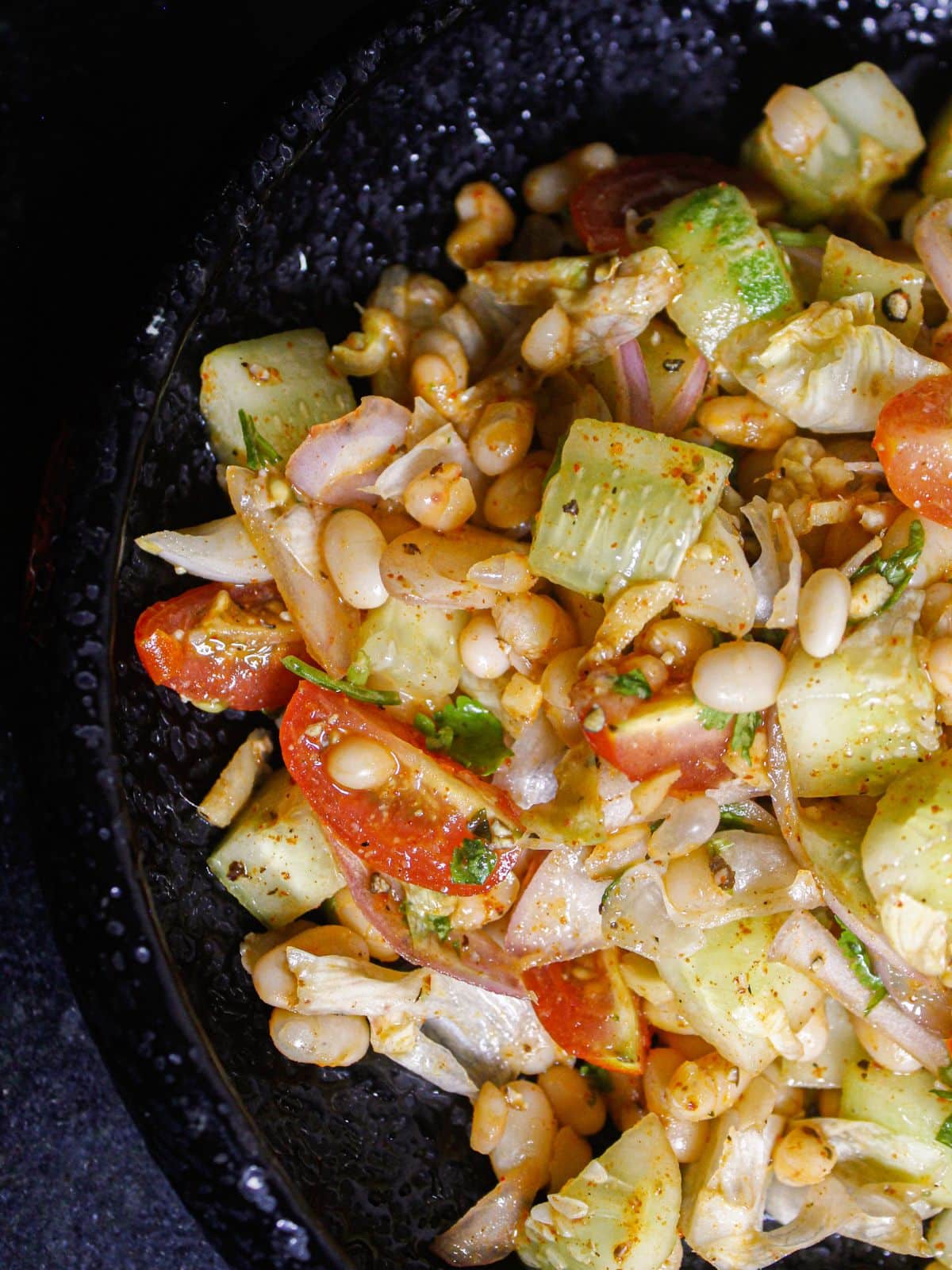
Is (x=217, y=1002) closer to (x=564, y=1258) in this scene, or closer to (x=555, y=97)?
(x=564, y=1258)

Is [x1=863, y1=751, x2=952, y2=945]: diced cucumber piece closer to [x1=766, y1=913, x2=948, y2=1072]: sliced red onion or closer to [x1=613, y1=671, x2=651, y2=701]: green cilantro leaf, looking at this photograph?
[x1=766, y1=913, x2=948, y2=1072]: sliced red onion

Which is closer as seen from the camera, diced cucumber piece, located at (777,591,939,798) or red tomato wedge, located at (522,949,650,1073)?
diced cucumber piece, located at (777,591,939,798)

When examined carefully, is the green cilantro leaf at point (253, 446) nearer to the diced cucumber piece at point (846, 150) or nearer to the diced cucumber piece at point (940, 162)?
the diced cucumber piece at point (846, 150)

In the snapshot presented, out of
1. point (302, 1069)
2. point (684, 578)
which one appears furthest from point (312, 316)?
point (302, 1069)

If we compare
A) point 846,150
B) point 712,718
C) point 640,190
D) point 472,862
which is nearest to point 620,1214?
point 472,862

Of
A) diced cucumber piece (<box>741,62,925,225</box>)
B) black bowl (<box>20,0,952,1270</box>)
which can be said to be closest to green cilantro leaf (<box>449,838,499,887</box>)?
black bowl (<box>20,0,952,1270</box>)
